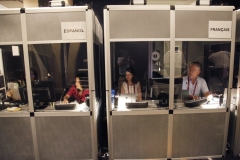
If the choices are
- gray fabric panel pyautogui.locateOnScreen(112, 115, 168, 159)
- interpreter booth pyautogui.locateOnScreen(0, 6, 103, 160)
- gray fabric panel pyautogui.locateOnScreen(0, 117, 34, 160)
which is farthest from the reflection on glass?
gray fabric panel pyautogui.locateOnScreen(112, 115, 168, 159)

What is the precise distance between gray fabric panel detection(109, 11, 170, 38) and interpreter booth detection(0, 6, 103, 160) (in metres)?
0.32

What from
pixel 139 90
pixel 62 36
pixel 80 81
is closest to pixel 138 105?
pixel 139 90

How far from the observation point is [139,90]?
108 inches

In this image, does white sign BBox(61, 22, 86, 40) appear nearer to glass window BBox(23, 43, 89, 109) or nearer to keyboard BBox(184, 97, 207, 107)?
glass window BBox(23, 43, 89, 109)

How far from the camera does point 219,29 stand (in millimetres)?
2184

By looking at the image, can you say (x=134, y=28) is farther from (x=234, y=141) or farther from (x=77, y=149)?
(x=234, y=141)

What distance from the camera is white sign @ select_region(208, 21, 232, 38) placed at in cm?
218

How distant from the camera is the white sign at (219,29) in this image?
7.14 feet

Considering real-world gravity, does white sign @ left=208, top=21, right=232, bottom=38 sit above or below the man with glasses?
above

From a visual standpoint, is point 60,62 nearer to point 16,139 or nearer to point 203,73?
point 16,139

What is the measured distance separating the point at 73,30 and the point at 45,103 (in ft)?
3.94

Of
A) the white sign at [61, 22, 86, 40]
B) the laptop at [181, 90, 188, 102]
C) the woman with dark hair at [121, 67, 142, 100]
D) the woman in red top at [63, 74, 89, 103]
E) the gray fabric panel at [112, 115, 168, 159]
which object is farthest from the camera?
the woman with dark hair at [121, 67, 142, 100]

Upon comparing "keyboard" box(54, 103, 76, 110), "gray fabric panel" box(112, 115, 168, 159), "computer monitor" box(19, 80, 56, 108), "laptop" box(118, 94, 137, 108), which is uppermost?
"computer monitor" box(19, 80, 56, 108)

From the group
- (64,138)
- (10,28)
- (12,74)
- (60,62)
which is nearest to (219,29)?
(64,138)
